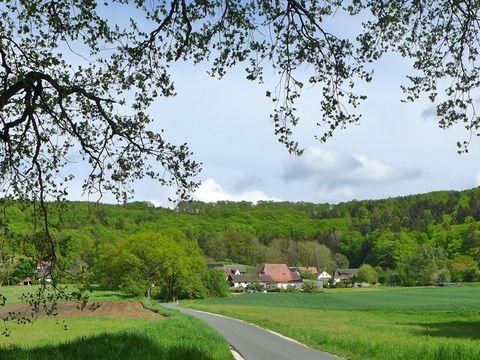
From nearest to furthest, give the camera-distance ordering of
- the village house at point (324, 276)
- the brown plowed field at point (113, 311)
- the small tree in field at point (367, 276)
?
the brown plowed field at point (113, 311)
the small tree in field at point (367, 276)
the village house at point (324, 276)

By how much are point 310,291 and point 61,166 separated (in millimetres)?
117337

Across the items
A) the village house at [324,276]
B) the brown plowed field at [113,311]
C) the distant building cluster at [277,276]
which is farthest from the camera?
the village house at [324,276]

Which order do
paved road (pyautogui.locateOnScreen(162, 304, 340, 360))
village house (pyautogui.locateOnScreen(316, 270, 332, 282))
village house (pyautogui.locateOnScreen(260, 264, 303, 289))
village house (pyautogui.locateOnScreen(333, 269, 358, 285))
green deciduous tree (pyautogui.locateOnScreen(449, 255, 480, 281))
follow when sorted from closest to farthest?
paved road (pyautogui.locateOnScreen(162, 304, 340, 360)), green deciduous tree (pyautogui.locateOnScreen(449, 255, 480, 281)), village house (pyautogui.locateOnScreen(260, 264, 303, 289)), village house (pyautogui.locateOnScreen(333, 269, 358, 285)), village house (pyautogui.locateOnScreen(316, 270, 332, 282))

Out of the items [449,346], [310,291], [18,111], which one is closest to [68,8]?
[18,111]

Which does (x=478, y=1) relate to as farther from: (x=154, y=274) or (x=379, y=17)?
(x=154, y=274)

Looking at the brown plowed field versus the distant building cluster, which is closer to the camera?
the brown plowed field

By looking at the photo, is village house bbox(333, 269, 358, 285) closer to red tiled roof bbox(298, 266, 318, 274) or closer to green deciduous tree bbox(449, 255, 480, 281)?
red tiled roof bbox(298, 266, 318, 274)

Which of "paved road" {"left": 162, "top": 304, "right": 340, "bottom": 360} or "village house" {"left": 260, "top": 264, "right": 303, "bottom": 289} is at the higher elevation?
"village house" {"left": 260, "top": 264, "right": 303, "bottom": 289}

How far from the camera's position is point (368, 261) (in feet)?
599

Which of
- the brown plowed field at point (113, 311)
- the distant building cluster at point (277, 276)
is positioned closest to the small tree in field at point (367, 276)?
the distant building cluster at point (277, 276)

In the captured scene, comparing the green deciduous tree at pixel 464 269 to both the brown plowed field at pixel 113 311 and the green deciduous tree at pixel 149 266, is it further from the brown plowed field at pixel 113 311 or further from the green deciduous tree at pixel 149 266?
the brown plowed field at pixel 113 311

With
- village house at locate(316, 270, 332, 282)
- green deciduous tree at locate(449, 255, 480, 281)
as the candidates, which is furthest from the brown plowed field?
village house at locate(316, 270, 332, 282)

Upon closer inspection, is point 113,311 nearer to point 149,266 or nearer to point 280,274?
point 149,266

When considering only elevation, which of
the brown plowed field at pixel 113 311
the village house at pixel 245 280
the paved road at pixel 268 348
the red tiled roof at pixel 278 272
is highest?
the red tiled roof at pixel 278 272
